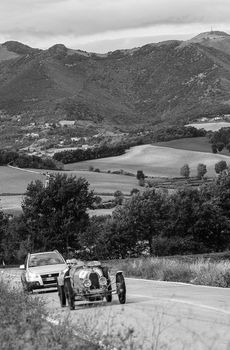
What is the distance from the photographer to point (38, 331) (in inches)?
342

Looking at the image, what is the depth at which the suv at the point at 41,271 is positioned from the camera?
2284 cm

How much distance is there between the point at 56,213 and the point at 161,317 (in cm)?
5733

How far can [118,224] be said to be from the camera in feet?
238

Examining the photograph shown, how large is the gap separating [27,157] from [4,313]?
421ft

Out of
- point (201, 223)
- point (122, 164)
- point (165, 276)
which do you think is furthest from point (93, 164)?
point (165, 276)

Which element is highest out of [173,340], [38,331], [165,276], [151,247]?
[38,331]

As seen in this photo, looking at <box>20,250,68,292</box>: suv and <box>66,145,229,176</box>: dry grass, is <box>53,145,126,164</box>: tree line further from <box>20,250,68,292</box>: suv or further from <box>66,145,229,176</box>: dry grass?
<box>20,250,68,292</box>: suv

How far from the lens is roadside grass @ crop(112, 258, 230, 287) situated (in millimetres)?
21484

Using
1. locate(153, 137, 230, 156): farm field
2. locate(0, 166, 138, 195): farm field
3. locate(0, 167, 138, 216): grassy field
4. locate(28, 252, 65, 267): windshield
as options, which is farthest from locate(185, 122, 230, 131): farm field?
locate(28, 252, 65, 267): windshield

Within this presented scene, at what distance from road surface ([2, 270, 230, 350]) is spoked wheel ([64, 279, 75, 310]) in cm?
23

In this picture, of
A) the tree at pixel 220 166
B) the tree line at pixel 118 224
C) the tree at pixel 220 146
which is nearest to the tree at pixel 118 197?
the tree line at pixel 118 224

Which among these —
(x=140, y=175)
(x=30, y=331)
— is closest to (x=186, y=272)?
(x=30, y=331)

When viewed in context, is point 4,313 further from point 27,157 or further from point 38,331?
point 27,157

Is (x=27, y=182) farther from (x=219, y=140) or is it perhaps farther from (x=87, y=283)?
(x=87, y=283)
